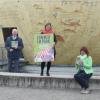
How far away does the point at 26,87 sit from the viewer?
14.2m

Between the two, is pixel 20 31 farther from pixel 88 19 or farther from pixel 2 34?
pixel 88 19

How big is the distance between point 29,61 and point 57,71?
1.45 meters

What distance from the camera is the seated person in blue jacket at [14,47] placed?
51.2 ft

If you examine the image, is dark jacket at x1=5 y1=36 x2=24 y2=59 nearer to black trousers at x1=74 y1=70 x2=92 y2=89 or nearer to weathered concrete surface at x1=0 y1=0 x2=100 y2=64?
weathered concrete surface at x1=0 y1=0 x2=100 y2=64

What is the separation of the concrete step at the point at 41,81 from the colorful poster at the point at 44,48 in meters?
0.75

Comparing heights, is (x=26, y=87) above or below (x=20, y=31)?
below

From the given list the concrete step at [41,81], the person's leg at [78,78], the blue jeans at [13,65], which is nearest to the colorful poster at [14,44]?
the blue jeans at [13,65]

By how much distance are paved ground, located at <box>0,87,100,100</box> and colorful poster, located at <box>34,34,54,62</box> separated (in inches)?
50.1

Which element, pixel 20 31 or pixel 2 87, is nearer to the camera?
pixel 2 87

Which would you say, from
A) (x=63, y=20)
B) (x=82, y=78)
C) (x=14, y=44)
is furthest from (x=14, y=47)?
(x=82, y=78)

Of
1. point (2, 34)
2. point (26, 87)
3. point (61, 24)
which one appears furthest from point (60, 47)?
point (26, 87)

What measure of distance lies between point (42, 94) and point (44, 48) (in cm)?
212

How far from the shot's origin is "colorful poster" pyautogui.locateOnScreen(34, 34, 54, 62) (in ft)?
48.7

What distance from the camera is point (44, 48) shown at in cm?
1505
